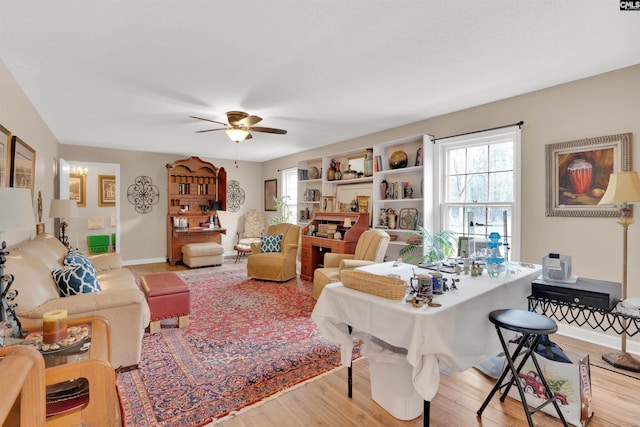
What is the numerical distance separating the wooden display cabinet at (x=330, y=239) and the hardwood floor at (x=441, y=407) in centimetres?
237

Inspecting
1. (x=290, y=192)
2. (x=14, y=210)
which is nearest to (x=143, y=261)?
(x=290, y=192)

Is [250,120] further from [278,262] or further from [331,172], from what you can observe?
[278,262]

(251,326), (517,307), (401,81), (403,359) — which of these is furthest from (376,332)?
Answer: (401,81)

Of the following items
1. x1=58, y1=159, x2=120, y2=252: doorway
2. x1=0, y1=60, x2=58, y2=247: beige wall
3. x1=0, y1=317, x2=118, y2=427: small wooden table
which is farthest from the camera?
x1=58, y1=159, x2=120, y2=252: doorway

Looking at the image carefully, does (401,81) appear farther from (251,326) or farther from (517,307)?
(251,326)

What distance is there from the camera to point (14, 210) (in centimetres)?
169

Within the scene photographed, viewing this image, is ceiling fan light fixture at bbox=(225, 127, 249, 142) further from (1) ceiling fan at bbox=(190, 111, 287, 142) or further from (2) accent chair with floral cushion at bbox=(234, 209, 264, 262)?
(2) accent chair with floral cushion at bbox=(234, 209, 264, 262)

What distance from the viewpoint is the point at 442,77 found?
9.42 ft

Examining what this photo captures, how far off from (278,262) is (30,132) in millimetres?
3463

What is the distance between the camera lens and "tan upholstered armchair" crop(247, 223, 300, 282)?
4988 millimetres

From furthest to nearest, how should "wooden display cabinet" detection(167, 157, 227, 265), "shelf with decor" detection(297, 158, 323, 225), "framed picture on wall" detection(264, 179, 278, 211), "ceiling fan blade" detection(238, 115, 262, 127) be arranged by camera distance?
"framed picture on wall" detection(264, 179, 278, 211), "wooden display cabinet" detection(167, 157, 227, 265), "shelf with decor" detection(297, 158, 323, 225), "ceiling fan blade" detection(238, 115, 262, 127)

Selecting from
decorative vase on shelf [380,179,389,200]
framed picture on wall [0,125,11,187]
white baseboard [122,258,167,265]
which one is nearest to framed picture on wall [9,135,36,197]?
framed picture on wall [0,125,11,187]

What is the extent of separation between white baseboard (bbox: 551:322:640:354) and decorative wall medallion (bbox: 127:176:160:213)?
24.1 ft

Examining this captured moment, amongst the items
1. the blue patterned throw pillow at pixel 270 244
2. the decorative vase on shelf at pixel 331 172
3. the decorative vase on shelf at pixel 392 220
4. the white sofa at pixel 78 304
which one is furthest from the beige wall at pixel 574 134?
the white sofa at pixel 78 304
